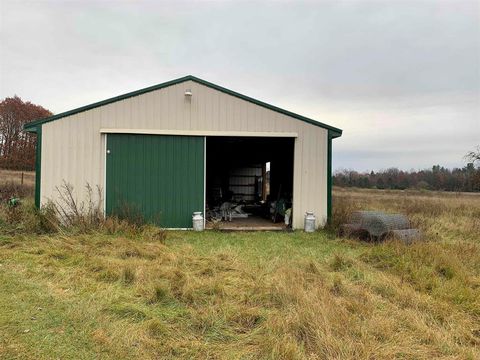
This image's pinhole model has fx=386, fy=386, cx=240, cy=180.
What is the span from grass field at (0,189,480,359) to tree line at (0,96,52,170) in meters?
24.4

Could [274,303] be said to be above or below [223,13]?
below

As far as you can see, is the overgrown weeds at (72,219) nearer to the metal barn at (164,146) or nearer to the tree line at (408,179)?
the metal barn at (164,146)

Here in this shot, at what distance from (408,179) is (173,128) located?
35099mm

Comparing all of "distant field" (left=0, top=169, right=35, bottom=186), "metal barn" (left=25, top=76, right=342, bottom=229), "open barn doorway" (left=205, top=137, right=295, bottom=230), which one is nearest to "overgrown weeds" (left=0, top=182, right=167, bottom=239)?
"metal barn" (left=25, top=76, right=342, bottom=229)

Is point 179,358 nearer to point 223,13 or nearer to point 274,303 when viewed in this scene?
point 274,303

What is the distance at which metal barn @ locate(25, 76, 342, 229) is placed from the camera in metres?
9.28

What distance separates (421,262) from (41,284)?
17.5 ft

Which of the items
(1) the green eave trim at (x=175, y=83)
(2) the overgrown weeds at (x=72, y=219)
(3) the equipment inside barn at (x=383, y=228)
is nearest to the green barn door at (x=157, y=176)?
(2) the overgrown weeds at (x=72, y=219)

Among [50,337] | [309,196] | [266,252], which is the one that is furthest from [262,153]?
[50,337]

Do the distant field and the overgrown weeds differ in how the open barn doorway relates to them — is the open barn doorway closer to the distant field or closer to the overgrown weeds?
the overgrown weeds

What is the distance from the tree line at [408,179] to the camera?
35.1m

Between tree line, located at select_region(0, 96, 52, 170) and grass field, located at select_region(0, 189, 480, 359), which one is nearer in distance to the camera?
grass field, located at select_region(0, 189, 480, 359)

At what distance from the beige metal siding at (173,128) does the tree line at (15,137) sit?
21887 mm

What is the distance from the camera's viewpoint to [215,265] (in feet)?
19.1
